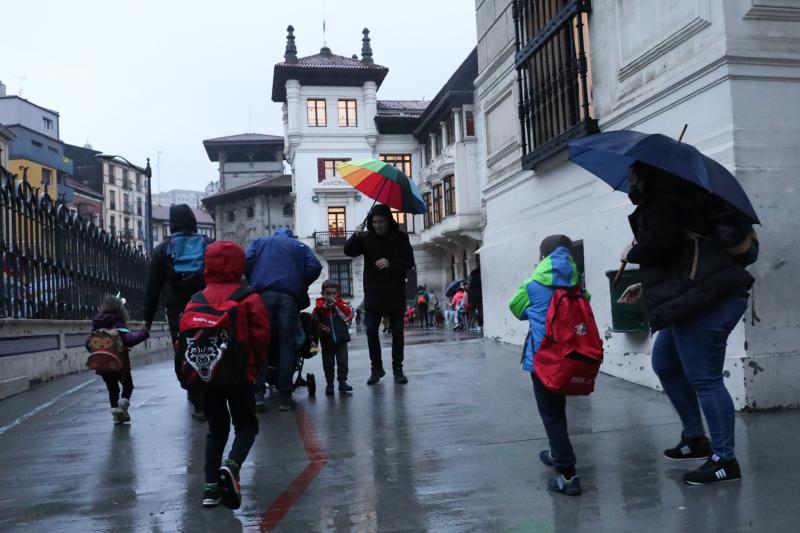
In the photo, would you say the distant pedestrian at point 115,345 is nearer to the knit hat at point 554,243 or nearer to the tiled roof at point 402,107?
the knit hat at point 554,243

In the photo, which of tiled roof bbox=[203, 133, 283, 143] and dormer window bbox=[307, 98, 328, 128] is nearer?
dormer window bbox=[307, 98, 328, 128]

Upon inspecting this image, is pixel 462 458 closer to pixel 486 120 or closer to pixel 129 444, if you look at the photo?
pixel 129 444

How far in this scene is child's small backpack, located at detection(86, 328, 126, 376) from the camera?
A: 6.85 m

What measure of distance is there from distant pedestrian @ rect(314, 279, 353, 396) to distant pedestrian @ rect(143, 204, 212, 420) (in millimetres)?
1443

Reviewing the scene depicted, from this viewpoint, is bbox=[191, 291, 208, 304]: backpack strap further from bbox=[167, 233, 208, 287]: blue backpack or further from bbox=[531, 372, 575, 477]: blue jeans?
bbox=[167, 233, 208, 287]: blue backpack

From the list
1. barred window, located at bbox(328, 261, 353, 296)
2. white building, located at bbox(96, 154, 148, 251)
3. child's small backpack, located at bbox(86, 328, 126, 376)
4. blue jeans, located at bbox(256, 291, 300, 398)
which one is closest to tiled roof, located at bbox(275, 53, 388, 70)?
barred window, located at bbox(328, 261, 353, 296)

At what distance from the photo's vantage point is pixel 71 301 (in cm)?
1280

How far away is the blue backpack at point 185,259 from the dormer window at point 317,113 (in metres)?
44.4

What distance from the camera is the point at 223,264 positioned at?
427 centimetres

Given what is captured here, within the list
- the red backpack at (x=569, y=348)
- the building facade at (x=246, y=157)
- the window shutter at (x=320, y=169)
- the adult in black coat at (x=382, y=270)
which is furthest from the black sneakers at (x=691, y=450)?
the building facade at (x=246, y=157)

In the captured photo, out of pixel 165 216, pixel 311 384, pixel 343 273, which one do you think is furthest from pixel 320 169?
pixel 165 216

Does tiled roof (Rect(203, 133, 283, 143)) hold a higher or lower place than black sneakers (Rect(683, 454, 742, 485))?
higher

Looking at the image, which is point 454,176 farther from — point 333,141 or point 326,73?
point 326,73

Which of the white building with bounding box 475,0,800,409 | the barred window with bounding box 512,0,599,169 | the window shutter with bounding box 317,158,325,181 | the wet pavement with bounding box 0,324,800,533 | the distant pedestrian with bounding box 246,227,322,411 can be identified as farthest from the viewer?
the window shutter with bounding box 317,158,325,181
